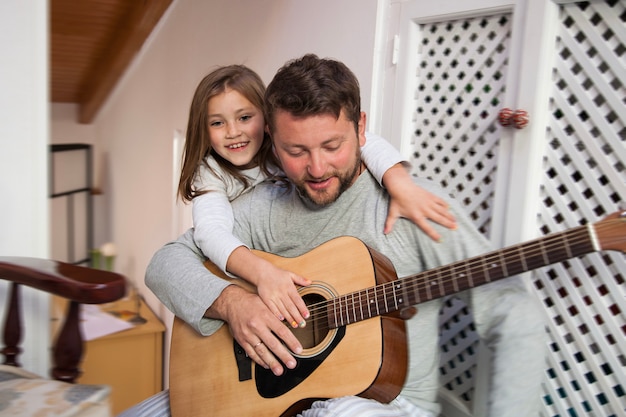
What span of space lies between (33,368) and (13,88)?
0.81m

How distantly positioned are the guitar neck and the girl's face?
551 millimetres

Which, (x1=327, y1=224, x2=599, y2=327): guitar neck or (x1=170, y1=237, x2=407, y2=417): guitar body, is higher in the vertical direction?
(x1=327, y1=224, x2=599, y2=327): guitar neck

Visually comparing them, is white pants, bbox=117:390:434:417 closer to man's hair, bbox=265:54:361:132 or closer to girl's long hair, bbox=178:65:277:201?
man's hair, bbox=265:54:361:132

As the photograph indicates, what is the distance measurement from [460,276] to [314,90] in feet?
1.56

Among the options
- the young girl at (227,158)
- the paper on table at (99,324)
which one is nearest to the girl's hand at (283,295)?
the young girl at (227,158)

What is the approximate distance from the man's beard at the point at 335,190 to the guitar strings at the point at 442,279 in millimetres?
225

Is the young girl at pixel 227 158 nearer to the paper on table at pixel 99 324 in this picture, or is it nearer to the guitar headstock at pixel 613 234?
the guitar headstock at pixel 613 234

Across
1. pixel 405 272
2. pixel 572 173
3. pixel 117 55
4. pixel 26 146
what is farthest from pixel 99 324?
pixel 572 173

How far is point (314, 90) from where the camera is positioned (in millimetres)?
1168

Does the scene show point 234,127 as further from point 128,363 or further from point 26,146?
point 128,363

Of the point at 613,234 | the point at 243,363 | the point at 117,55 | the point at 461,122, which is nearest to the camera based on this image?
the point at 613,234

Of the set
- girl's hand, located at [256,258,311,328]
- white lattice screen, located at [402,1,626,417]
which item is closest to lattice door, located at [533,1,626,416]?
white lattice screen, located at [402,1,626,417]

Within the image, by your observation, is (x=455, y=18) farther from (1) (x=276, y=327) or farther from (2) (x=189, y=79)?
(2) (x=189, y=79)

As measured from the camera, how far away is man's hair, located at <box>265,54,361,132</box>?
3.82ft
